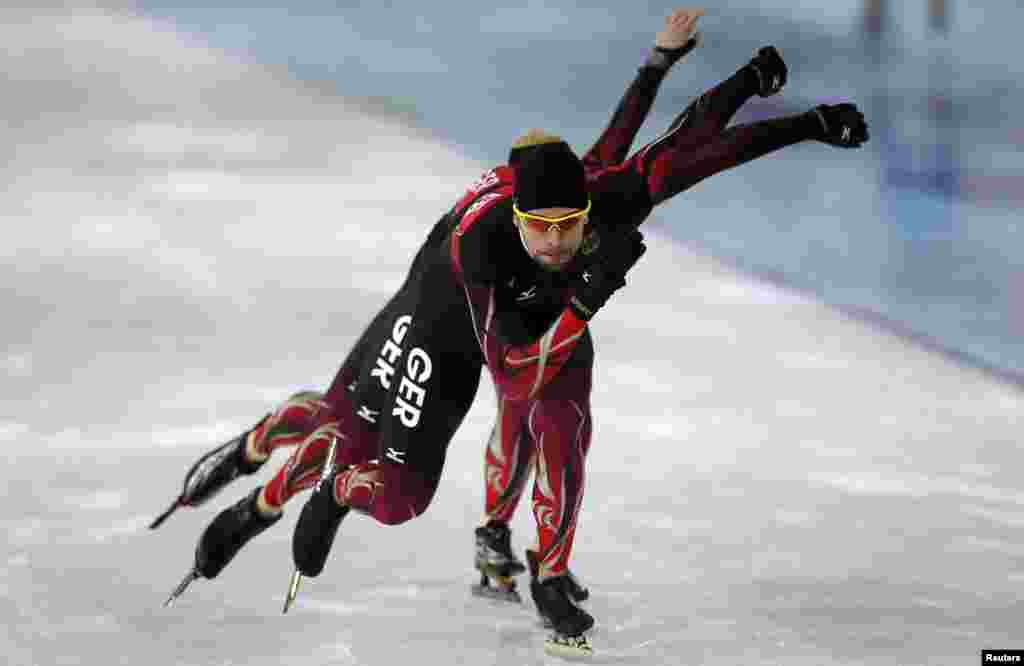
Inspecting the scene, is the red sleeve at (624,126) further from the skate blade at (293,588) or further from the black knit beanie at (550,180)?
the skate blade at (293,588)

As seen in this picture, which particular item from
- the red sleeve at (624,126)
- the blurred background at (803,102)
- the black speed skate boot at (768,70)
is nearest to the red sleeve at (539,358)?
the red sleeve at (624,126)

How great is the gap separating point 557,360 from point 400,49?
9547 millimetres

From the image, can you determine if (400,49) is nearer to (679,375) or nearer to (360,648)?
(679,375)

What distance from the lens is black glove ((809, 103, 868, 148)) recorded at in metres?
4.57

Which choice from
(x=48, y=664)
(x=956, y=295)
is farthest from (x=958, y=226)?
(x=48, y=664)

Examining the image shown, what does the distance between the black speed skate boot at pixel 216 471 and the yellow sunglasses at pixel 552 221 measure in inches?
59.6

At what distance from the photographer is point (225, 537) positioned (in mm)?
5324

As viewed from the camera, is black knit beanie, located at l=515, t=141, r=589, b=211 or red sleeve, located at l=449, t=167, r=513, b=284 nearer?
black knit beanie, located at l=515, t=141, r=589, b=211

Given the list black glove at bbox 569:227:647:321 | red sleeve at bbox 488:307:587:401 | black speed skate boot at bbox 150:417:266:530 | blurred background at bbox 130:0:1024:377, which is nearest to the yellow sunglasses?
black glove at bbox 569:227:647:321

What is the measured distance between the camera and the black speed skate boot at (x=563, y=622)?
4.97 m

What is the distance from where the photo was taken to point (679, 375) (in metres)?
7.59

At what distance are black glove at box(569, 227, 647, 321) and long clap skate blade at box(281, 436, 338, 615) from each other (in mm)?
1010
